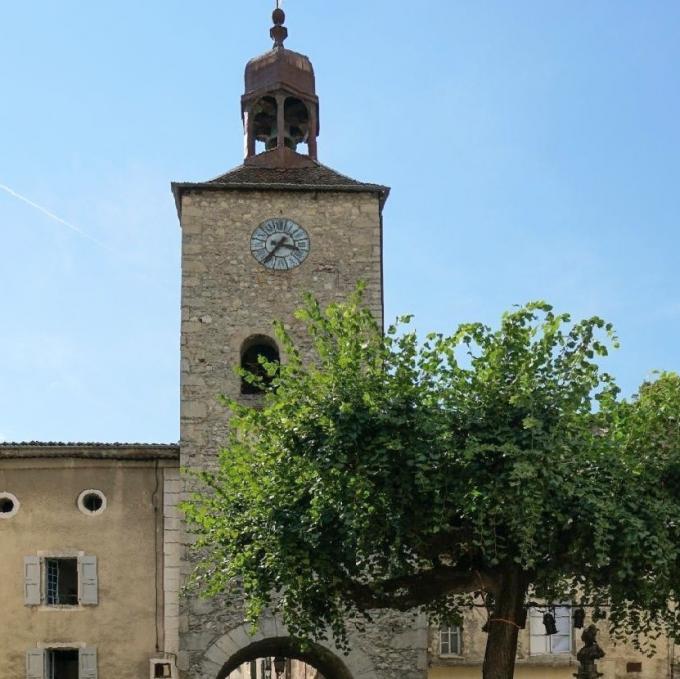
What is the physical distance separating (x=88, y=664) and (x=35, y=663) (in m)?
0.87

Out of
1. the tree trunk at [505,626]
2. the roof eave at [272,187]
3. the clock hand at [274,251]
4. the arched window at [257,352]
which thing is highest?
the roof eave at [272,187]

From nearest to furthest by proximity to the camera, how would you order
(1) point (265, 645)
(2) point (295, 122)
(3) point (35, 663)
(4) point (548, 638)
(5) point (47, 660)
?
(3) point (35, 663) < (5) point (47, 660) < (1) point (265, 645) < (4) point (548, 638) < (2) point (295, 122)

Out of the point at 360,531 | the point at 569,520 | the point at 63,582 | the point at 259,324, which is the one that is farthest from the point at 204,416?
the point at 569,520

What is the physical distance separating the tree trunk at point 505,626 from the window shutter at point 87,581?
745 centimetres

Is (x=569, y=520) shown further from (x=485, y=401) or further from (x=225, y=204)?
(x=225, y=204)

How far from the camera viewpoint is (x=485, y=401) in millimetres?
16156

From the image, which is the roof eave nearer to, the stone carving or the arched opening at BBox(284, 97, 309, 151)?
the arched opening at BBox(284, 97, 309, 151)

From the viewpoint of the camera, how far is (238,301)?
22.2m

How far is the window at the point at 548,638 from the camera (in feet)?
77.2

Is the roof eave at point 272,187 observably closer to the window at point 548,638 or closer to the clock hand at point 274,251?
the clock hand at point 274,251

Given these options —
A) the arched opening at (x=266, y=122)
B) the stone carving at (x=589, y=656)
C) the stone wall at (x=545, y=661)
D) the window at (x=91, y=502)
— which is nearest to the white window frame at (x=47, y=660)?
the window at (x=91, y=502)

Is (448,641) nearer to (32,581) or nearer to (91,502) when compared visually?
(91,502)

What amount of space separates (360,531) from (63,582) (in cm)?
766

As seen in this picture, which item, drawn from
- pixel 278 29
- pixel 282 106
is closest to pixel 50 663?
pixel 282 106
